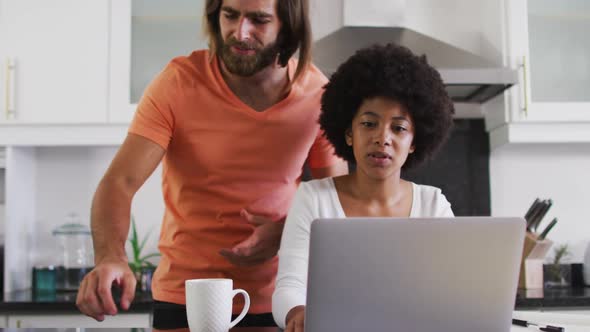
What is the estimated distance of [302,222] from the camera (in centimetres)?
132

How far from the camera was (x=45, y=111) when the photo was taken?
2361mm

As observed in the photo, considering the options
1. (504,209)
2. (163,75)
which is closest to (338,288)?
(163,75)

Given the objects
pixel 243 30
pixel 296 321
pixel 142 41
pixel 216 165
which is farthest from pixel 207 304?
pixel 142 41

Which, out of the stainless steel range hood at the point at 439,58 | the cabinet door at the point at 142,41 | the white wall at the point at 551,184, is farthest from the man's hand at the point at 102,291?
the white wall at the point at 551,184

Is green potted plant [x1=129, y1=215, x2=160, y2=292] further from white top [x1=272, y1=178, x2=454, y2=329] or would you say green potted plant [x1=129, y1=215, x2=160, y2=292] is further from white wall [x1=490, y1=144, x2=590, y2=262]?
white wall [x1=490, y1=144, x2=590, y2=262]

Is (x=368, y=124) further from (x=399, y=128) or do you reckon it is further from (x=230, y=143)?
(x=230, y=143)

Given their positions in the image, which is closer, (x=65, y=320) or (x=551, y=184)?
(x=65, y=320)

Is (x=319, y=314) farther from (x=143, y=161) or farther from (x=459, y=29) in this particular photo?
(x=459, y=29)

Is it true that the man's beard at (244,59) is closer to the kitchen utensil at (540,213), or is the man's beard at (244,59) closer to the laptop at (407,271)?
the laptop at (407,271)

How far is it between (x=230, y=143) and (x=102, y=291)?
1.76 feet

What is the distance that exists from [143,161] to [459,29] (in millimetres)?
1516

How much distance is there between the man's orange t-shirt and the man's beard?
59 millimetres

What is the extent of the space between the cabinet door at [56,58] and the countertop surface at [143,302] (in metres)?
0.60

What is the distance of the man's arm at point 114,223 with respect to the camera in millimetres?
1006
